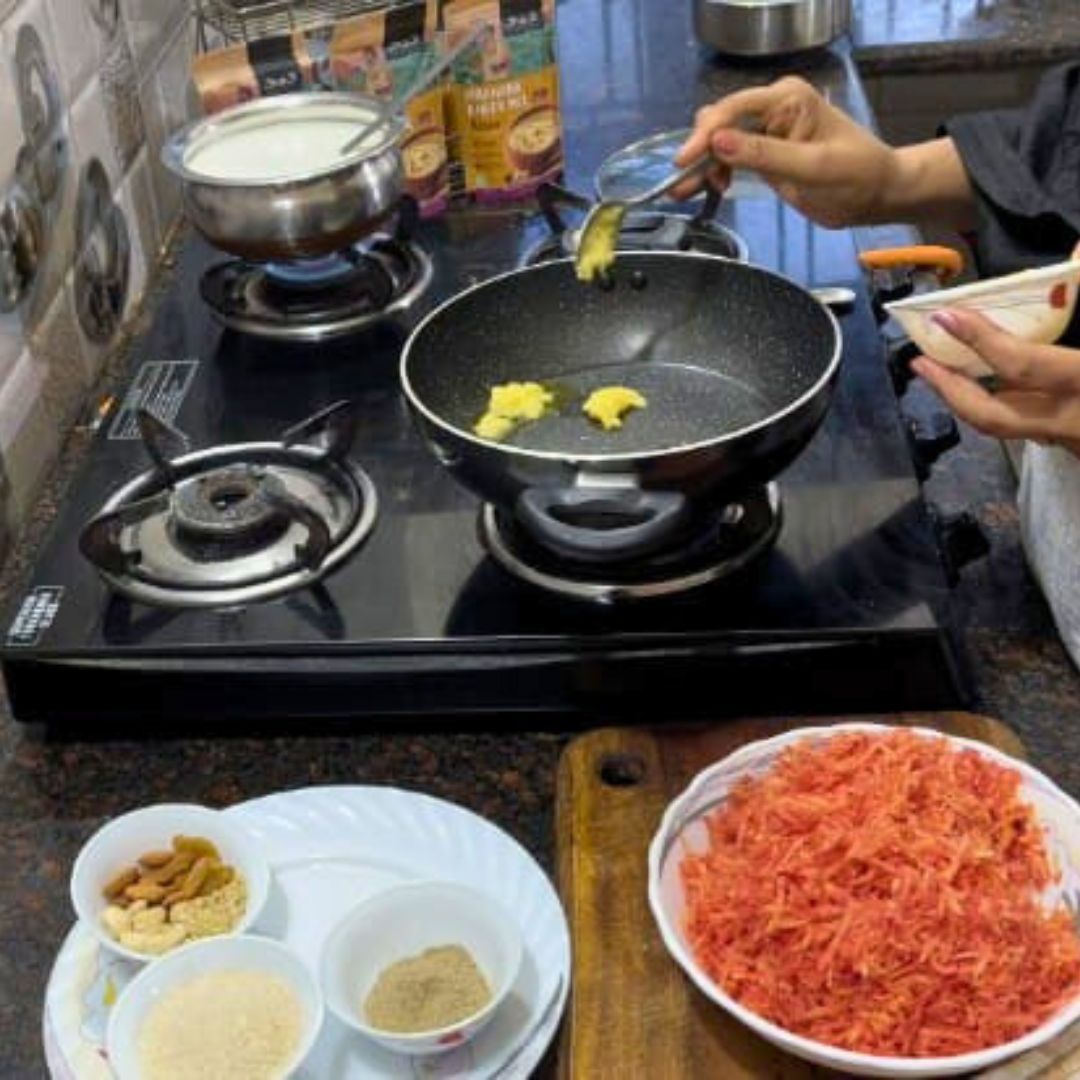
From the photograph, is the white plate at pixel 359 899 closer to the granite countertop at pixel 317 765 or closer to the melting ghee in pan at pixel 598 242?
the granite countertop at pixel 317 765

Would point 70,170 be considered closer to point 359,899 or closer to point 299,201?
point 299,201

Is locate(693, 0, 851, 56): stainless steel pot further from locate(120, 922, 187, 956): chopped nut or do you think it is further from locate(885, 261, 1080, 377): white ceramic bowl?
locate(120, 922, 187, 956): chopped nut

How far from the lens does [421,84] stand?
1311mm

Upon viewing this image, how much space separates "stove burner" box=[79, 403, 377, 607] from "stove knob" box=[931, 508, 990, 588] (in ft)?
1.23

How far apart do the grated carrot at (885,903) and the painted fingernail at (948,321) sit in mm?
218

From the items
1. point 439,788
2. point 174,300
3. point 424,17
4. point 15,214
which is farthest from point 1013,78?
point 439,788

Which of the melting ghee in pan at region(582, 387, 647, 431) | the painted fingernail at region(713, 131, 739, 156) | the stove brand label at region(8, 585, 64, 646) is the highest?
the painted fingernail at region(713, 131, 739, 156)

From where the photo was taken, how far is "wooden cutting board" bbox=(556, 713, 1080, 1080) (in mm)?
728

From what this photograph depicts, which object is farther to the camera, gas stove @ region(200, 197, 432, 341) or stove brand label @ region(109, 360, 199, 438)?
gas stove @ region(200, 197, 432, 341)

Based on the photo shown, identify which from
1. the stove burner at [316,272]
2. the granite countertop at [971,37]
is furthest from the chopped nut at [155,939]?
the granite countertop at [971,37]

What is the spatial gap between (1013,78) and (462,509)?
1163 millimetres

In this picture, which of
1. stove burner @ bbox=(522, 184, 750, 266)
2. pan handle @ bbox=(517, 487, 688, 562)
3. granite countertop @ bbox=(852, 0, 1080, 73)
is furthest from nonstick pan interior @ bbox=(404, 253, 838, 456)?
granite countertop @ bbox=(852, 0, 1080, 73)

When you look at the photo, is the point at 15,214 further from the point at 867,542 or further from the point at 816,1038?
the point at 816,1038

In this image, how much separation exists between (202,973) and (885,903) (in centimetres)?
33
